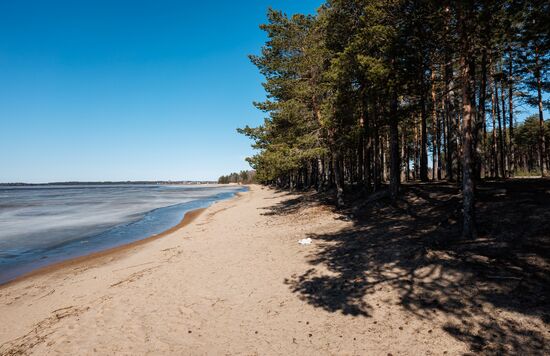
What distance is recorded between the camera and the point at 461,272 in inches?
255

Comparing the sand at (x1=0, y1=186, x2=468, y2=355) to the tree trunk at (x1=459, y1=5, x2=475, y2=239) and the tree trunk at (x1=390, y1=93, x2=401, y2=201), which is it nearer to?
the tree trunk at (x1=459, y1=5, x2=475, y2=239)

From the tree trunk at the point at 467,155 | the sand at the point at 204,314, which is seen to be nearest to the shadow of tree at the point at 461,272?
the sand at the point at 204,314

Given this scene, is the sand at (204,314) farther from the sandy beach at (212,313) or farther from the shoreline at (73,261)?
the shoreline at (73,261)

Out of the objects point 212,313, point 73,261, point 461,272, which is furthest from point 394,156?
point 73,261

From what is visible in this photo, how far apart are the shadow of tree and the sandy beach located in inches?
6.5

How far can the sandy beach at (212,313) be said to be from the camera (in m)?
5.16

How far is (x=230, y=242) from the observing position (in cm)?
1327

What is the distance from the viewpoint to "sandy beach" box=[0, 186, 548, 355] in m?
5.16

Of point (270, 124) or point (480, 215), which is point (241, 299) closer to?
point (480, 215)

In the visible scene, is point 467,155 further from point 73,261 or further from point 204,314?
point 73,261

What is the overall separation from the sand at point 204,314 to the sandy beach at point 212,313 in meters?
0.02

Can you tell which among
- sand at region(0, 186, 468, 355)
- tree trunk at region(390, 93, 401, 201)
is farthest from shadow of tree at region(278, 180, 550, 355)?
tree trunk at region(390, 93, 401, 201)

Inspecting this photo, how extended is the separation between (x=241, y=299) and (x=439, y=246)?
228 inches

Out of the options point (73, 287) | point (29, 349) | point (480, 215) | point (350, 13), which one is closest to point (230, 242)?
point (73, 287)
